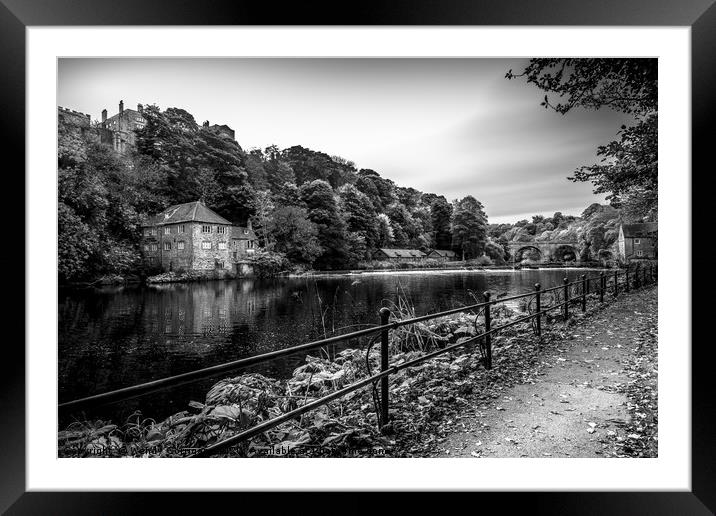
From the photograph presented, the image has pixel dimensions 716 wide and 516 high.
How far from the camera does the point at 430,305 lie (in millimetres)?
3096

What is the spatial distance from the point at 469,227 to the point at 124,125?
2764mm

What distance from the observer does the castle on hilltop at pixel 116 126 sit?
2.12 meters

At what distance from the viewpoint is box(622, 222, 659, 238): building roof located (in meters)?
2.14

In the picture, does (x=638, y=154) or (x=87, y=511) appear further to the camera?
(x=638, y=154)

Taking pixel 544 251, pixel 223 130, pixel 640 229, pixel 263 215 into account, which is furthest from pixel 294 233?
pixel 640 229

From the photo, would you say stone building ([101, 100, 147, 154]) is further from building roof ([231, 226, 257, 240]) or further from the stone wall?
building roof ([231, 226, 257, 240])

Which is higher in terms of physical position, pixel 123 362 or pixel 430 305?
pixel 430 305

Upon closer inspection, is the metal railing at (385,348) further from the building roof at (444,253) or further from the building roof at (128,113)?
the building roof at (128,113)
